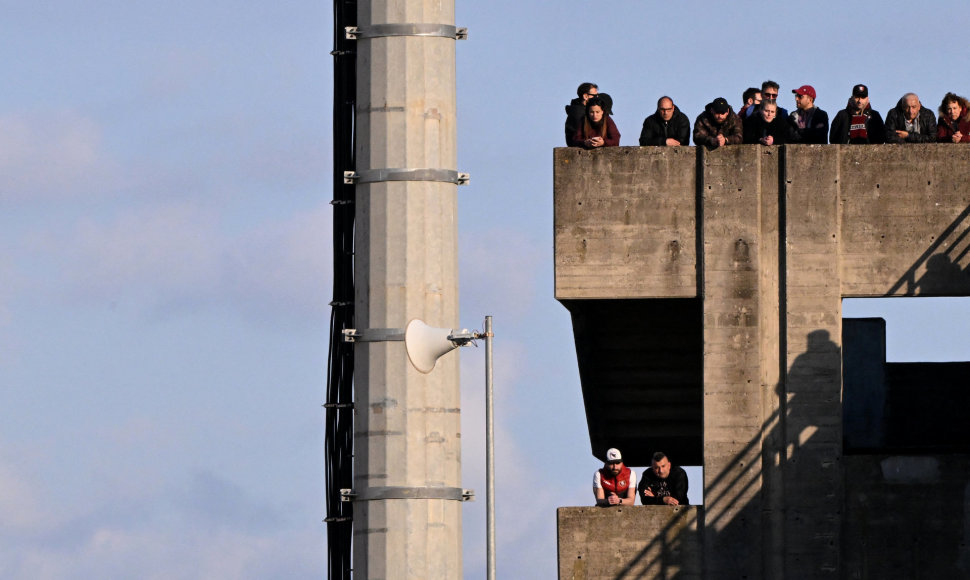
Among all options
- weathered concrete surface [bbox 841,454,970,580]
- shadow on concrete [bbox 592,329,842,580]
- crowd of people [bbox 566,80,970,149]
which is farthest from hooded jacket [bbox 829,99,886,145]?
weathered concrete surface [bbox 841,454,970,580]

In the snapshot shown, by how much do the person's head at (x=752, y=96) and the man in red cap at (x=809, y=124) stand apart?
0.56 m

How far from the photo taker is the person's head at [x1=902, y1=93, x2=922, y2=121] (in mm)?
30703

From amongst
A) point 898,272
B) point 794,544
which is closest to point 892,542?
point 794,544

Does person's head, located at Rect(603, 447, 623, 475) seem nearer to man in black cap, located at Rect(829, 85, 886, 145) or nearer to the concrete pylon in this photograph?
the concrete pylon

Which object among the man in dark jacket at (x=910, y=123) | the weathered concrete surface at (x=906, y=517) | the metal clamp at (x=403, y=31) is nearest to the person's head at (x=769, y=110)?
the man in dark jacket at (x=910, y=123)

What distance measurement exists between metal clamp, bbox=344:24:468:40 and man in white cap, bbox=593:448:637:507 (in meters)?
8.00

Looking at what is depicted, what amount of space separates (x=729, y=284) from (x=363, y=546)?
8.87m

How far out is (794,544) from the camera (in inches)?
1205

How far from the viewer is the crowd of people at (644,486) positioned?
99.6ft

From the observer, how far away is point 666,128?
102ft

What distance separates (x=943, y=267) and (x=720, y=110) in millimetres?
4067

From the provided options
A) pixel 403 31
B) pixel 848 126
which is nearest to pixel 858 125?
pixel 848 126

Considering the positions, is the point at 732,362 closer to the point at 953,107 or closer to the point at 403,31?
the point at 953,107

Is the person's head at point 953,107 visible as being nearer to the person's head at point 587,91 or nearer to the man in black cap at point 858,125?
the man in black cap at point 858,125
